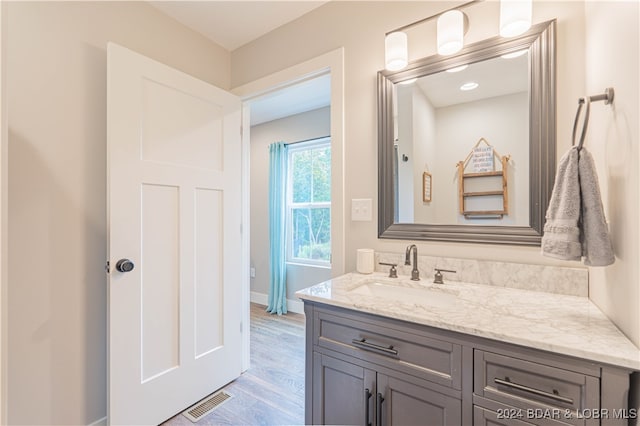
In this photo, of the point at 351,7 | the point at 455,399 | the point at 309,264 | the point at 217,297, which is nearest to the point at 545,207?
the point at 455,399

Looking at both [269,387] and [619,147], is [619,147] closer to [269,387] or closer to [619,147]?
[619,147]

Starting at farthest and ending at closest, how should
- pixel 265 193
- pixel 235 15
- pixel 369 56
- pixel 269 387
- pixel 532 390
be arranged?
1. pixel 265 193
2. pixel 269 387
3. pixel 235 15
4. pixel 369 56
5. pixel 532 390

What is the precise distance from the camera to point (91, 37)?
4.98 feet

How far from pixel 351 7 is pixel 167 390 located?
2.52 meters

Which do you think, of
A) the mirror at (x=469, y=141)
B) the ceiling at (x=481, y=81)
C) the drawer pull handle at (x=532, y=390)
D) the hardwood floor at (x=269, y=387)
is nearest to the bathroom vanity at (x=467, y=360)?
the drawer pull handle at (x=532, y=390)

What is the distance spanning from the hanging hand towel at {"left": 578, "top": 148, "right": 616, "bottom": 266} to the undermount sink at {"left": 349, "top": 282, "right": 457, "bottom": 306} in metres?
0.48

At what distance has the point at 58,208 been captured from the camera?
140 cm

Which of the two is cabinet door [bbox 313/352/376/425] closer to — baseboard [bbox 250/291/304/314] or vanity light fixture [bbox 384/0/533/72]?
vanity light fixture [bbox 384/0/533/72]

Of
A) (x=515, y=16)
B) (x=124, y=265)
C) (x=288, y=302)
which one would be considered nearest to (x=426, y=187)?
(x=515, y=16)

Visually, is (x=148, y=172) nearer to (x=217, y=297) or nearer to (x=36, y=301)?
(x=36, y=301)

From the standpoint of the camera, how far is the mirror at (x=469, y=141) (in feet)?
3.90

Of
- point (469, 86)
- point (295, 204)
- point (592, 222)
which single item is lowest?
point (592, 222)

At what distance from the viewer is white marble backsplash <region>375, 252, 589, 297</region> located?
3.67 feet

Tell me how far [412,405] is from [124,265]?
1.47 m
